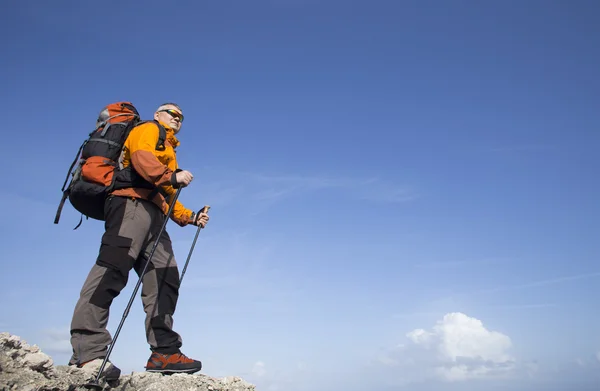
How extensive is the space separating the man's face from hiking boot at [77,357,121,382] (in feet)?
11.7

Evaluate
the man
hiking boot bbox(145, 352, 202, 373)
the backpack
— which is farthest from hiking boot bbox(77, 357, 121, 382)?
the backpack

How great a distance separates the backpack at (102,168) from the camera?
6.15 meters

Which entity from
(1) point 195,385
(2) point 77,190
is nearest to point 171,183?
(2) point 77,190

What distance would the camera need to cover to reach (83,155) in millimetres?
6316

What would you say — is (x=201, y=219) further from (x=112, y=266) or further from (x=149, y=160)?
(x=112, y=266)

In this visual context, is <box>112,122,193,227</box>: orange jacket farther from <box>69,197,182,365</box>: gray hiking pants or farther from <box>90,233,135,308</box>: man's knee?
<box>90,233,135,308</box>: man's knee

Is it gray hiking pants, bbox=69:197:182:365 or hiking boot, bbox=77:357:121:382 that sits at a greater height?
gray hiking pants, bbox=69:197:182:365

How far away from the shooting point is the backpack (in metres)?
6.15

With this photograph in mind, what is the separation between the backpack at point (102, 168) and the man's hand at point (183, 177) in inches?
20.5

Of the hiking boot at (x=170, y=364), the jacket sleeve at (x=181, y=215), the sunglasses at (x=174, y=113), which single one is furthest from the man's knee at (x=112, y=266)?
the sunglasses at (x=174, y=113)

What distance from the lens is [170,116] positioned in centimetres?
722

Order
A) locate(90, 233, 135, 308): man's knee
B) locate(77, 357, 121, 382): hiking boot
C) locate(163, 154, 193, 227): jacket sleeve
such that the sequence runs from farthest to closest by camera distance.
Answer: locate(163, 154, 193, 227): jacket sleeve → locate(90, 233, 135, 308): man's knee → locate(77, 357, 121, 382): hiking boot

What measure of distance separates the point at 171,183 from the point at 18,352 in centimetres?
263

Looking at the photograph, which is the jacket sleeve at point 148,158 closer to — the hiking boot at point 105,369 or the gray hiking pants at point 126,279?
the gray hiking pants at point 126,279
